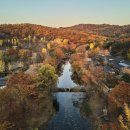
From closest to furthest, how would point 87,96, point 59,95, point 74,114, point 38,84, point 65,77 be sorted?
1. point 74,114
2. point 38,84
3. point 87,96
4. point 59,95
5. point 65,77

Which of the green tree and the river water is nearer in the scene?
the river water

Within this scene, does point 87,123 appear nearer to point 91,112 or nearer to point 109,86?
point 91,112

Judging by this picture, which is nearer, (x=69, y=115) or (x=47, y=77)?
(x=69, y=115)

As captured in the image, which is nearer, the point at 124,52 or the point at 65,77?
the point at 65,77

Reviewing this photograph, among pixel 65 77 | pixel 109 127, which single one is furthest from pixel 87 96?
pixel 65 77

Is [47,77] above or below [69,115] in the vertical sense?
above

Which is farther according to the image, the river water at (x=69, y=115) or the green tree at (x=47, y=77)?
the green tree at (x=47, y=77)

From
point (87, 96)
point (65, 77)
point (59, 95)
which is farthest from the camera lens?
point (65, 77)

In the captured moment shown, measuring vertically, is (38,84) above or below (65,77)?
above
